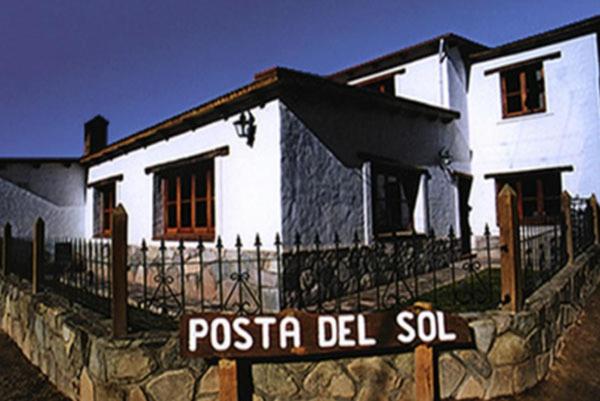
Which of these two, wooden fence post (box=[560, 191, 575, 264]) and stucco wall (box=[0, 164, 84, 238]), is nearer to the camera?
wooden fence post (box=[560, 191, 575, 264])

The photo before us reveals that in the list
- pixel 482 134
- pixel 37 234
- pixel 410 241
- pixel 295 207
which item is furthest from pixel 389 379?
pixel 482 134

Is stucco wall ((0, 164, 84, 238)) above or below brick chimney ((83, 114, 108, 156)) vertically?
below

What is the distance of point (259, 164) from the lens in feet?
21.8

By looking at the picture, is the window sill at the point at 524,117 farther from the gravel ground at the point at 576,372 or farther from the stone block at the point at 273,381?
the stone block at the point at 273,381

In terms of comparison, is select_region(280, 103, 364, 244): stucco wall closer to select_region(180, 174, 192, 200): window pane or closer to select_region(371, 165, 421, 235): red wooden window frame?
select_region(371, 165, 421, 235): red wooden window frame

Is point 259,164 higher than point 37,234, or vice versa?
point 259,164

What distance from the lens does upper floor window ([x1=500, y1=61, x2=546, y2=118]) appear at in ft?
34.8

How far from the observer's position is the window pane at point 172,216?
30.5 feet

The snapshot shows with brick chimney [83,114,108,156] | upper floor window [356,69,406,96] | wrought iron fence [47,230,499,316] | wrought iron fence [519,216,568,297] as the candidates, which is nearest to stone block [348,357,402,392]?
wrought iron fence [47,230,499,316]

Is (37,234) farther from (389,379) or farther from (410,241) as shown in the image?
(410,241)

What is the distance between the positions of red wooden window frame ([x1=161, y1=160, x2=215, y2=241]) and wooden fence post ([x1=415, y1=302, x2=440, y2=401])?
505 cm

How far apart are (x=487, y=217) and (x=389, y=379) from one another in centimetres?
861

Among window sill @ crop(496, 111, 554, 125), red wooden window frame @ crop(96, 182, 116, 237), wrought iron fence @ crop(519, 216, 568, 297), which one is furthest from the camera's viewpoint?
red wooden window frame @ crop(96, 182, 116, 237)

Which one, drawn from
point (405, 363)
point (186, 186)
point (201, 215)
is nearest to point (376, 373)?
point (405, 363)
